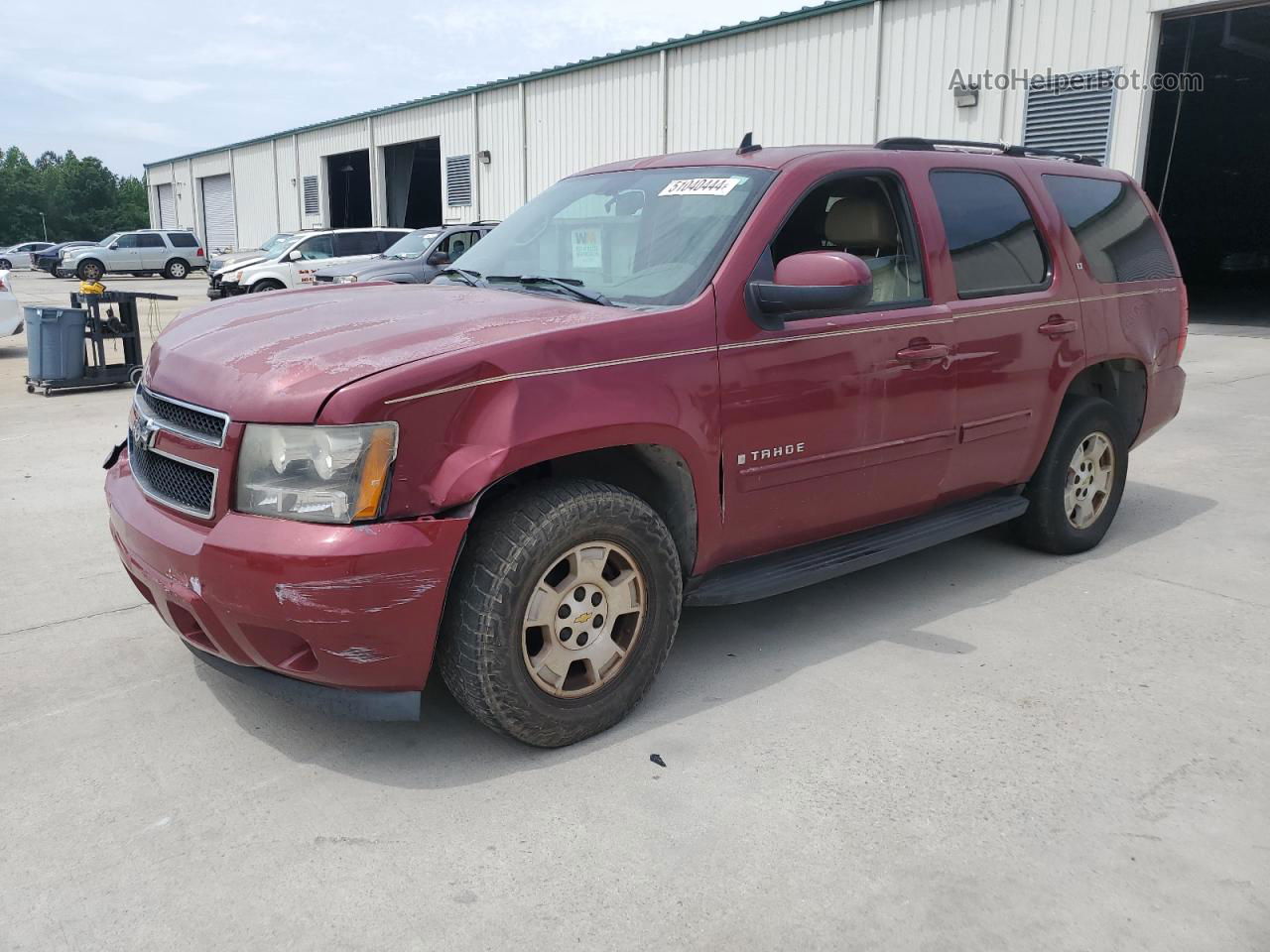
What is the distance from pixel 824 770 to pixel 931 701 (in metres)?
0.65

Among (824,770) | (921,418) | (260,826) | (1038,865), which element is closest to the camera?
(1038,865)

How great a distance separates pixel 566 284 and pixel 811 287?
88 centimetres

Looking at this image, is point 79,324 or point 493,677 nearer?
point 493,677

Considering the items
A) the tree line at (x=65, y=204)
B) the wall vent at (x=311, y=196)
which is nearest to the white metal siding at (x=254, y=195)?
the wall vent at (x=311, y=196)

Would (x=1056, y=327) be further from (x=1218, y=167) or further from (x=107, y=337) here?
(x=1218, y=167)

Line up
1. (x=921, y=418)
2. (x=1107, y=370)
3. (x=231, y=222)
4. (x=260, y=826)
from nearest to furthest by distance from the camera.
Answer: (x=260, y=826) → (x=921, y=418) → (x=1107, y=370) → (x=231, y=222)

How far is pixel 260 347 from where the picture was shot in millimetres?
3068

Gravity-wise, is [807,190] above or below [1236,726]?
above

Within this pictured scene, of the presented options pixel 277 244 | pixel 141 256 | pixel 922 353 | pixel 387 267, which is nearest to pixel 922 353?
pixel 922 353

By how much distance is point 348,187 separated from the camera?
3809 cm

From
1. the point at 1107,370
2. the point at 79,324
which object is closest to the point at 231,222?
the point at 79,324

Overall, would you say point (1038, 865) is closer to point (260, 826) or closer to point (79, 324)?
point (260, 826)

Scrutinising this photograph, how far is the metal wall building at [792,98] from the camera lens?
1435 cm

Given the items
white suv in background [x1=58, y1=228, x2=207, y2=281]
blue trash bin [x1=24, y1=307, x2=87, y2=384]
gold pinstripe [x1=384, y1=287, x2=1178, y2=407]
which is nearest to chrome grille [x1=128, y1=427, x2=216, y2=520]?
gold pinstripe [x1=384, y1=287, x2=1178, y2=407]
